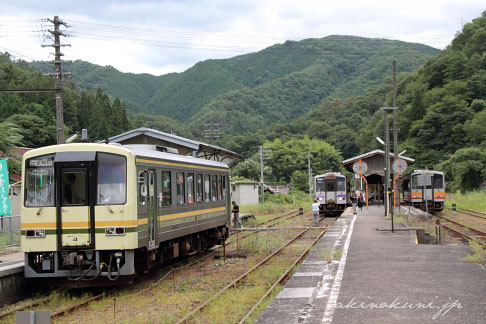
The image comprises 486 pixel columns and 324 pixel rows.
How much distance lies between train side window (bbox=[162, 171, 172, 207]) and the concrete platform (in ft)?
10.3

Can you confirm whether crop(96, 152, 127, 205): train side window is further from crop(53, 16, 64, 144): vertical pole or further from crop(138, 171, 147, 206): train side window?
crop(53, 16, 64, 144): vertical pole

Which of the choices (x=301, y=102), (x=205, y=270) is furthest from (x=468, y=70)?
(x=205, y=270)

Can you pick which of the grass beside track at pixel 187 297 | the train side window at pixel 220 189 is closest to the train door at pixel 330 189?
the train side window at pixel 220 189

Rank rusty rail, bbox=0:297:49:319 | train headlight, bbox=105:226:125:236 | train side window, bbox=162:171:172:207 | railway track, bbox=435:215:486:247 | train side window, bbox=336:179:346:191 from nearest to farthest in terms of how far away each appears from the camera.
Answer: rusty rail, bbox=0:297:49:319 < train headlight, bbox=105:226:125:236 < train side window, bbox=162:171:172:207 < railway track, bbox=435:215:486:247 < train side window, bbox=336:179:346:191

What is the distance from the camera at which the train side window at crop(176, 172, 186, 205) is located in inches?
547

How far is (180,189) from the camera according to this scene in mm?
14023

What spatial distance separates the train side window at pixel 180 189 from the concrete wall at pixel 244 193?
115 ft

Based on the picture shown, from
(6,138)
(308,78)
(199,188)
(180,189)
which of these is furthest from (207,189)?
(308,78)

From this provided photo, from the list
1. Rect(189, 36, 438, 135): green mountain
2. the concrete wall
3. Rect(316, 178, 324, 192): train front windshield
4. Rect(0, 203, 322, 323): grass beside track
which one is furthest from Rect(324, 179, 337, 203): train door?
Rect(189, 36, 438, 135): green mountain

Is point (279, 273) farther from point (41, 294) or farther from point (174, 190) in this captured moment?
point (41, 294)

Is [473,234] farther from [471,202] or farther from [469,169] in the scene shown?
[469,169]

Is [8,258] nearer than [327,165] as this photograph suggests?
Yes

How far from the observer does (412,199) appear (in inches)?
1609

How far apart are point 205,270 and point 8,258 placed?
4.86m
